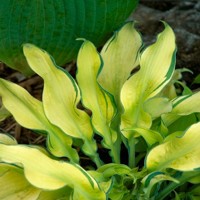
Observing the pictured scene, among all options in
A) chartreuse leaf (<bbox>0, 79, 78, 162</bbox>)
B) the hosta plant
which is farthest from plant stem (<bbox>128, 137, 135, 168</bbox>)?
chartreuse leaf (<bbox>0, 79, 78, 162</bbox>)

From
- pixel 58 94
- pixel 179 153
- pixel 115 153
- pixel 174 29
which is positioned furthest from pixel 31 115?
pixel 174 29

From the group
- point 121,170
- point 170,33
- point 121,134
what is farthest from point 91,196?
point 170,33

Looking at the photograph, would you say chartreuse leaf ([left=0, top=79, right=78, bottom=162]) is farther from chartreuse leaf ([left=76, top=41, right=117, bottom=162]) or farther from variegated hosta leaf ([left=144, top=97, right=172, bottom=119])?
variegated hosta leaf ([left=144, top=97, right=172, bottom=119])

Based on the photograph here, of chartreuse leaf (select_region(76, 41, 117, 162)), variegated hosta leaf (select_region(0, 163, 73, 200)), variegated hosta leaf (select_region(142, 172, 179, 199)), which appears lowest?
variegated hosta leaf (select_region(0, 163, 73, 200))

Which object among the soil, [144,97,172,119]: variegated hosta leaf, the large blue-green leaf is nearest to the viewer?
[144,97,172,119]: variegated hosta leaf

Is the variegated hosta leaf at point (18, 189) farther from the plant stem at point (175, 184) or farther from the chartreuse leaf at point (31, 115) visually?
the plant stem at point (175, 184)

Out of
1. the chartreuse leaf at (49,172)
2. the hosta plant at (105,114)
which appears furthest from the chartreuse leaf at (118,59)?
the chartreuse leaf at (49,172)
